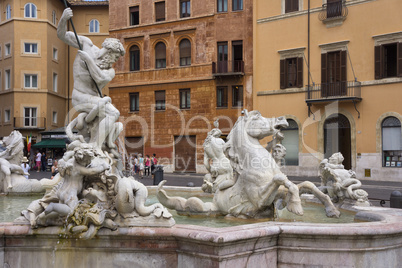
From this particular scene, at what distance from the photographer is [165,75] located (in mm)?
32844

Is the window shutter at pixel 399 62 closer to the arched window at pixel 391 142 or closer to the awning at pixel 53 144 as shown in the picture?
the arched window at pixel 391 142

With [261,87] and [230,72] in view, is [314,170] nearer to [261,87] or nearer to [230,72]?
[261,87]

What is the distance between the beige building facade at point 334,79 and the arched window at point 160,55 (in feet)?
23.4

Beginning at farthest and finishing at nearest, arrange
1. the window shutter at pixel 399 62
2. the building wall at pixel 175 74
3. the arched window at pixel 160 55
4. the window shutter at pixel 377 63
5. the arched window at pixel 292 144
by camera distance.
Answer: the arched window at pixel 160 55, the building wall at pixel 175 74, the arched window at pixel 292 144, the window shutter at pixel 377 63, the window shutter at pixel 399 62

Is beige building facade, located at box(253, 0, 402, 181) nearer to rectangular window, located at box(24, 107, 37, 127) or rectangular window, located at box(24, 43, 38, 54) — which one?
rectangular window, located at box(24, 107, 37, 127)

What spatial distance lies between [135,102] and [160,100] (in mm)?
2218

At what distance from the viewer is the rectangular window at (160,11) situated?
110ft

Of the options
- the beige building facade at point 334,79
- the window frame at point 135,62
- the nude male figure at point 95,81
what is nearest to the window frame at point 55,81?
the window frame at point 135,62

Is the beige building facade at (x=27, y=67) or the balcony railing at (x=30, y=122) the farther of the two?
the beige building facade at (x=27, y=67)

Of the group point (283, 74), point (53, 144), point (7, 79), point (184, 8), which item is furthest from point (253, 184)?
point (7, 79)

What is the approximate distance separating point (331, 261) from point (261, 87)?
26021mm

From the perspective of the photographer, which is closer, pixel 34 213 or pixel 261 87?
pixel 34 213

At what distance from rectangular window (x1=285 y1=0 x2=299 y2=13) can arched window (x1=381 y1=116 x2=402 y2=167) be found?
8.63 metres

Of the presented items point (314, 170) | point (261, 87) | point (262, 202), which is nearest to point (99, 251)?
point (262, 202)
